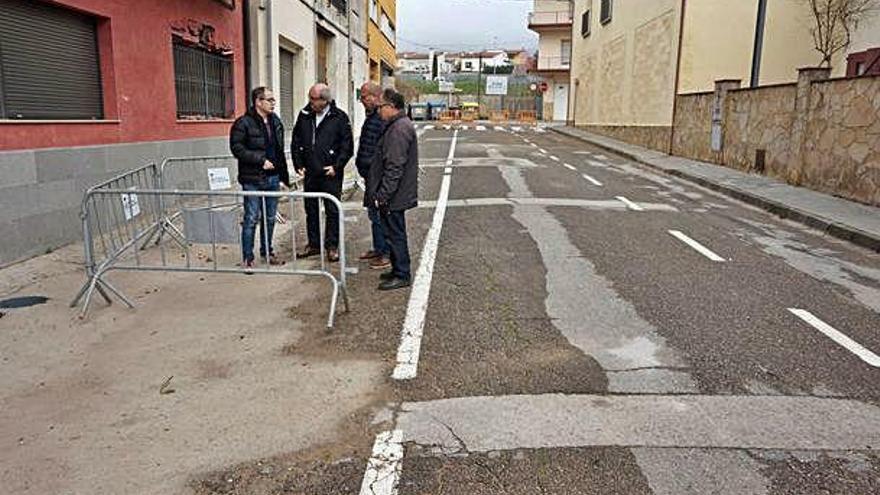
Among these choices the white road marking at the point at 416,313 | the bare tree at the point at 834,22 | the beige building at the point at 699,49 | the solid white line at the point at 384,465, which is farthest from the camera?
the beige building at the point at 699,49

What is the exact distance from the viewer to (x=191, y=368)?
15.4ft

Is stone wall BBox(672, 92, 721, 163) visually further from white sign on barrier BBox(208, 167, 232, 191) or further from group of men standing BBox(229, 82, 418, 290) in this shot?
white sign on barrier BBox(208, 167, 232, 191)

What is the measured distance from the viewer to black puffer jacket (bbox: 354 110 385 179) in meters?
7.35

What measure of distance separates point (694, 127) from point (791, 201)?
28.0ft

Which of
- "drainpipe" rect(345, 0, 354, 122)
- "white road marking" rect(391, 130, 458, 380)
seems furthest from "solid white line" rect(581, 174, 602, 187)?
"drainpipe" rect(345, 0, 354, 122)

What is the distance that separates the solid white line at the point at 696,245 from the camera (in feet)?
26.6

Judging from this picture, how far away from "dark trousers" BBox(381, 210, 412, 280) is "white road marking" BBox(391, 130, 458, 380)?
0.19 meters

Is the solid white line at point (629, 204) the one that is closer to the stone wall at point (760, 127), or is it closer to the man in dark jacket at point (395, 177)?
the stone wall at point (760, 127)

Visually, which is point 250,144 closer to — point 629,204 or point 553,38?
point 629,204

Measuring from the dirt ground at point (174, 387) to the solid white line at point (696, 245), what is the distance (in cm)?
466

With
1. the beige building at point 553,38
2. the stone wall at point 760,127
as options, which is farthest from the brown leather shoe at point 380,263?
the beige building at point 553,38

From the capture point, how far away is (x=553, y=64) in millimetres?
60125

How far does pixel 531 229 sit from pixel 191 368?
589cm

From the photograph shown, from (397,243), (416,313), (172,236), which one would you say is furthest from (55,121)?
(416,313)
